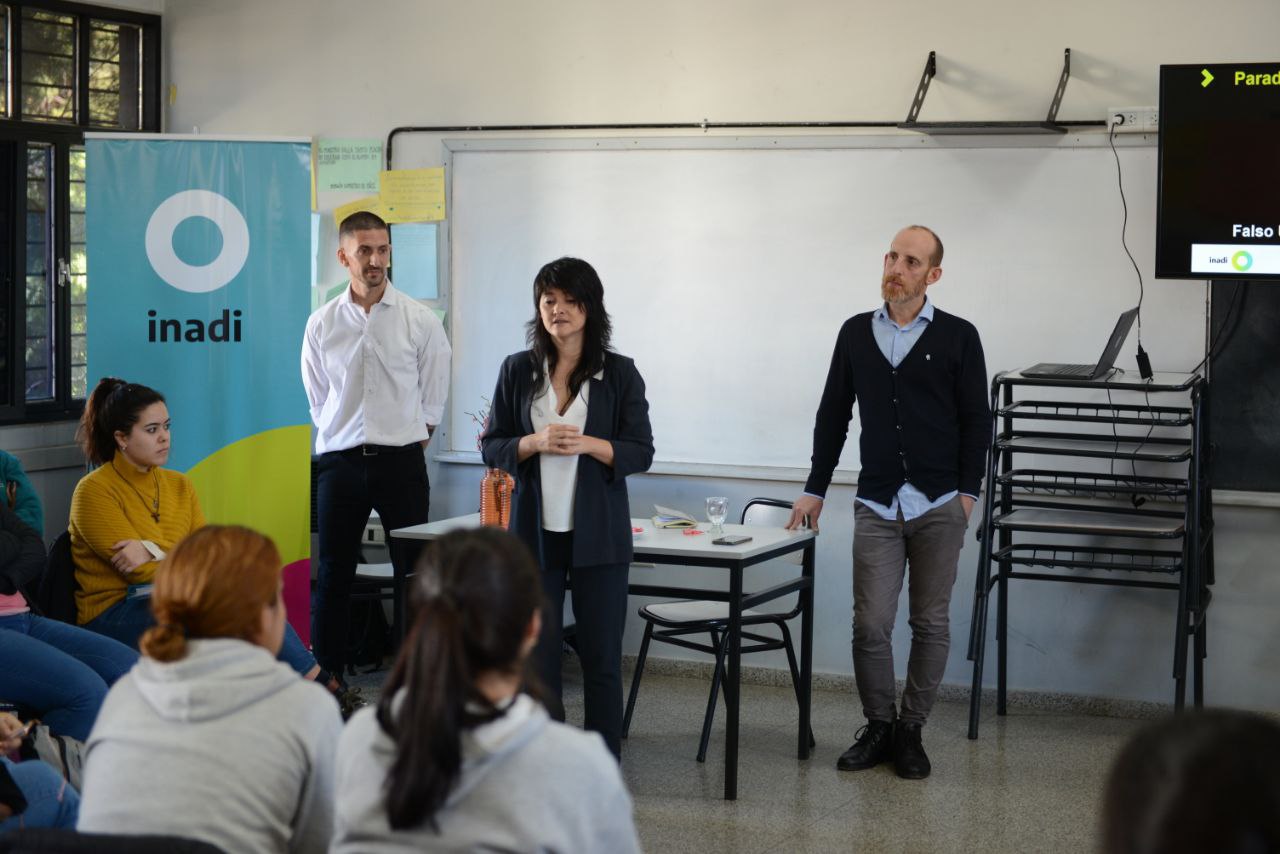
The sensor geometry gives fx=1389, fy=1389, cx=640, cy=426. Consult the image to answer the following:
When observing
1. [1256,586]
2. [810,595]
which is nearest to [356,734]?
[810,595]

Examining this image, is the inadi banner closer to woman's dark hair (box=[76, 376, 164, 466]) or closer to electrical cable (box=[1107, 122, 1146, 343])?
woman's dark hair (box=[76, 376, 164, 466])

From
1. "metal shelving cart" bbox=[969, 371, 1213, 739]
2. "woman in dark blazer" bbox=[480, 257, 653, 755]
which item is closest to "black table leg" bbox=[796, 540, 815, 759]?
"metal shelving cart" bbox=[969, 371, 1213, 739]

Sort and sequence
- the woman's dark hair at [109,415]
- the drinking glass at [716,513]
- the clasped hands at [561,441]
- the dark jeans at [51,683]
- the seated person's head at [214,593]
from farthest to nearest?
1. the drinking glass at [716,513]
2. the woman's dark hair at [109,415]
3. the clasped hands at [561,441]
4. the dark jeans at [51,683]
5. the seated person's head at [214,593]

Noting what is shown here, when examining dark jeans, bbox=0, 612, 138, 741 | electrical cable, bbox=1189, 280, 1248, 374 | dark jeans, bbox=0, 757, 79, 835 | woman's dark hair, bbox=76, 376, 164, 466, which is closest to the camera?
dark jeans, bbox=0, 757, 79, 835

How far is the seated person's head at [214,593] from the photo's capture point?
188 centimetres

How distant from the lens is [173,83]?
6.07m

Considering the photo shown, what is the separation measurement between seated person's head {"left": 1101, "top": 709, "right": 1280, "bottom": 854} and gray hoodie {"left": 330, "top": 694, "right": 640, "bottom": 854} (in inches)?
27.4

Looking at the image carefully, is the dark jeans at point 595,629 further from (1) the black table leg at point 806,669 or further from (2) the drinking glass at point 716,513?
(1) the black table leg at point 806,669

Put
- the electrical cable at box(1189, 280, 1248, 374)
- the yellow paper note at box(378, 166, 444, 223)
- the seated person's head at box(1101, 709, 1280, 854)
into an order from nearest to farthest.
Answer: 1. the seated person's head at box(1101, 709, 1280, 854)
2. the electrical cable at box(1189, 280, 1248, 374)
3. the yellow paper note at box(378, 166, 444, 223)

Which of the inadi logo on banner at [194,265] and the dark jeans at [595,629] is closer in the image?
the dark jeans at [595,629]

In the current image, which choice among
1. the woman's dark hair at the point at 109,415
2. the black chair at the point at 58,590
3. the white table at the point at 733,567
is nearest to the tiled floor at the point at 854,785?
the white table at the point at 733,567

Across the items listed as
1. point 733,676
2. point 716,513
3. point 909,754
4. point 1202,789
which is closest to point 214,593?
point 1202,789

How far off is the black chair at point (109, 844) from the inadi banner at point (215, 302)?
3563 mm

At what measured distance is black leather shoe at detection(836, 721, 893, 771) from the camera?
4277 mm
